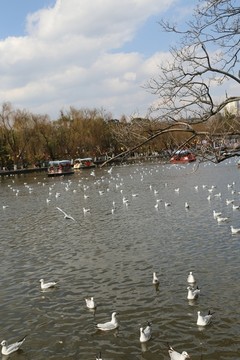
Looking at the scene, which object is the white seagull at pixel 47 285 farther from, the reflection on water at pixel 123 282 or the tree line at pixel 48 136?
the tree line at pixel 48 136

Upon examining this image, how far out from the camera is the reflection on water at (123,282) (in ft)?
29.6

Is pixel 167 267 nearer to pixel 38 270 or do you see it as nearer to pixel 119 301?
pixel 119 301

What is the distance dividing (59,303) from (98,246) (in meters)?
5.63

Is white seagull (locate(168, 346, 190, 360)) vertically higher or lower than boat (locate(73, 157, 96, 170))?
lower

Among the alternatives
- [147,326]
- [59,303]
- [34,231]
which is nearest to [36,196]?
[34,231]

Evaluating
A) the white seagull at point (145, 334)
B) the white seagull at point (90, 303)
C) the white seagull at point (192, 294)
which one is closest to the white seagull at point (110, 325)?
the white seagull at point (145, 334)

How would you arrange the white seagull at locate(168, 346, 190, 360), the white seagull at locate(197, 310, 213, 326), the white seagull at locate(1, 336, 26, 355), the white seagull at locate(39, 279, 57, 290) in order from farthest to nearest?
1. the white seagull at locate(39, 279, 57, 290)
2. the white seagull at locate(197, 310, 213, 326)
3. the white seagull at locate(1, 336, 26, 355)
4. the white seagull at locate(168, 346, 190, 360)

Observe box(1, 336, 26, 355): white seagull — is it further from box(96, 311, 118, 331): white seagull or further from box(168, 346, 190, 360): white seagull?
box(168, 346, 190, 360): white seagull

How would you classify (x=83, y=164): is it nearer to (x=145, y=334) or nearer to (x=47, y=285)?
(x=47, y=285)

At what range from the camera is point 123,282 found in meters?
12.4

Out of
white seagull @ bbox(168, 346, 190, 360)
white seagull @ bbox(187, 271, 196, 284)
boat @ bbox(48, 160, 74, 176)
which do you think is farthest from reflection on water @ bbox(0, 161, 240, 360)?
boat @ bbox(48, 160, 74, 176)

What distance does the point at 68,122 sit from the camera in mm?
101312

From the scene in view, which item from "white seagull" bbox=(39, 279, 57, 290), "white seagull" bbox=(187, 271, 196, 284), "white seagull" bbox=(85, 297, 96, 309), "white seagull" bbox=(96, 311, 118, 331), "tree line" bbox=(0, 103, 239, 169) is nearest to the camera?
"white seagull" bbox=(96, 311, 118, 331)

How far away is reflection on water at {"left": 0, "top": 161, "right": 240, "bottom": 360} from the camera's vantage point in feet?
29.6
